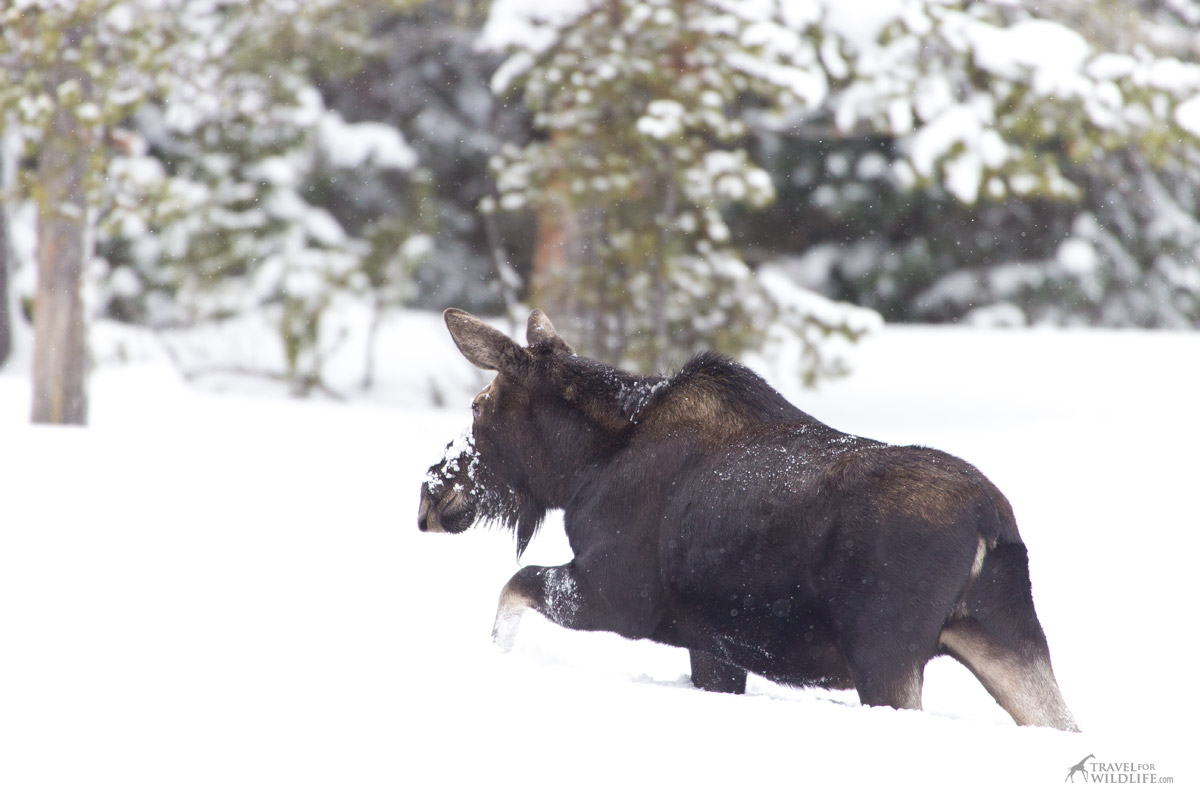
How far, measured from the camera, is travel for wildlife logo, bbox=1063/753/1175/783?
10.2ft

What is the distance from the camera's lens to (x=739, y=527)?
3.96 metres

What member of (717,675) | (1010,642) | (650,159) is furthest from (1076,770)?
(650,159)

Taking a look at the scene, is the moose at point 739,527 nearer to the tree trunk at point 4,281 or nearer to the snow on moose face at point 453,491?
the snow on moose face at point 453,491

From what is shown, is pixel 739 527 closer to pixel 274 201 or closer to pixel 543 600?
pixel 543 600

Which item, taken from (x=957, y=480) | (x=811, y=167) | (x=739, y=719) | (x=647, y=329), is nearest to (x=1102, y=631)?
(x=957, y=480)

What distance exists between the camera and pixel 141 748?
3242 millimetres

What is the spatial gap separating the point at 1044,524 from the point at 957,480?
482 centimetres

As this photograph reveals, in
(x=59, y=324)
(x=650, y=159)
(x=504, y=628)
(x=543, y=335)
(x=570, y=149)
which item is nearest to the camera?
(x=504, y=628)

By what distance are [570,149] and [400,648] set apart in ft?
27.0

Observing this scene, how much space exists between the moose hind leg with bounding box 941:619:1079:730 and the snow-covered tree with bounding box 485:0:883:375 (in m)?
7.19

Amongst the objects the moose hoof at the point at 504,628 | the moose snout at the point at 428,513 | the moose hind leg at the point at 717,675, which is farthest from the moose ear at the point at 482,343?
the moose hind leg at the point at 717,675

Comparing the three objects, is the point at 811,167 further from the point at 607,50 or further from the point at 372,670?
the point at 372,670

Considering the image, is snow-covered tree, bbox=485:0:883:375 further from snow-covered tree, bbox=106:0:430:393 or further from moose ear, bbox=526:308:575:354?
moose ear, bbox=526:308:575:354

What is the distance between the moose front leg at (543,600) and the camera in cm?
432
